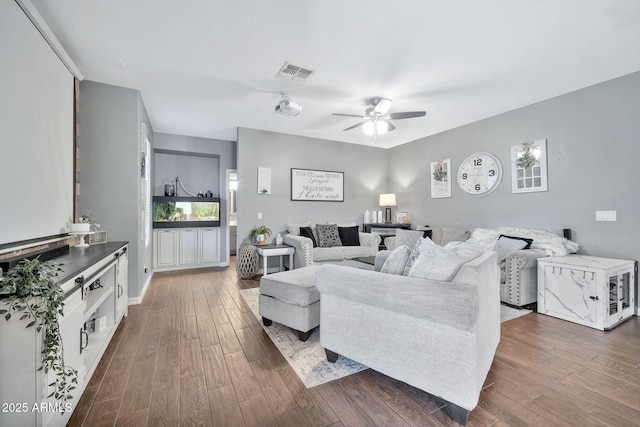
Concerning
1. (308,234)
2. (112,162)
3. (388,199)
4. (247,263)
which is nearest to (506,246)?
(388,199)

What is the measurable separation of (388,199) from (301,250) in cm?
256

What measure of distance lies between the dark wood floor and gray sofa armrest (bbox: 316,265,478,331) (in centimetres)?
59

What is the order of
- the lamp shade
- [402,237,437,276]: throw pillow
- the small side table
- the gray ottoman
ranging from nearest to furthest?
[402,237,437,276]: throw pillow, the gray ottoman, the small side table, the lamp shade

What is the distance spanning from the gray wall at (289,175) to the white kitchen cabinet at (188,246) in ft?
4.06

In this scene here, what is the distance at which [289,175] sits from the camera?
208 inches

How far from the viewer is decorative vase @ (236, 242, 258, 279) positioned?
4.57m

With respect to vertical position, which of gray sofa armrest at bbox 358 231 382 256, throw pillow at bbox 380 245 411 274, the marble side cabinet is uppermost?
throw pillow at bbox 380 245 411 274

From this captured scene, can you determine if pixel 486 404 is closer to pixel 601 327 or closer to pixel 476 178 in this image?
pixel 601 327

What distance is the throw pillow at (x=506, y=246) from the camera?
3.39 m

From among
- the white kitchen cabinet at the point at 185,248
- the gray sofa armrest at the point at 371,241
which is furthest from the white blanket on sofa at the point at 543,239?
the white kitchen cabinet at the point at 185,248

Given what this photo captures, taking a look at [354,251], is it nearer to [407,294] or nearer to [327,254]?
[327,254]

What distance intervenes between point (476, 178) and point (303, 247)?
311 cm

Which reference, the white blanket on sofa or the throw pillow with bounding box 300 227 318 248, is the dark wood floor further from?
the throw pillow with bounding box 300 227 318 248

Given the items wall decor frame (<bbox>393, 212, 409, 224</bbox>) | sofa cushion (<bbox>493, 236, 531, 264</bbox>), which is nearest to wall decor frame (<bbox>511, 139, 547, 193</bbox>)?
sofa cushion (<bbox>493, 236, 531, 264</bbox>)
